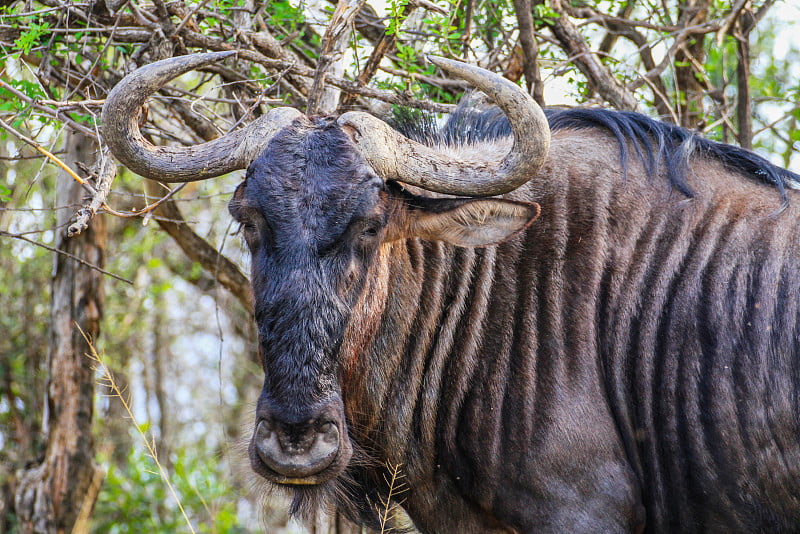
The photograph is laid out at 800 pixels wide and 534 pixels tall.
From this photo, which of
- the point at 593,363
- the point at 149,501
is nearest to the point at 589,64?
the point at 593,363

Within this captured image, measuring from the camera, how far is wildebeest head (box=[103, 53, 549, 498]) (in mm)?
3354

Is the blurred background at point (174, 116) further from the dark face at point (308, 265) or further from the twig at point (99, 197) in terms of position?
the dark face at point (308, 265)

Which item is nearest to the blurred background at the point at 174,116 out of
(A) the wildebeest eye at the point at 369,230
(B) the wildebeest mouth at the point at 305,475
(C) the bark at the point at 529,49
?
(C) the bark at the point at 529,49

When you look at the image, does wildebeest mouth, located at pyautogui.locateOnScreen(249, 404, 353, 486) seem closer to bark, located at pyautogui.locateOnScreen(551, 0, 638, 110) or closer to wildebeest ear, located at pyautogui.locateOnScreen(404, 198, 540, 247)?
wildebeest ear, located at pyautogui.locateOnScreen(404, 198, 540, 247)

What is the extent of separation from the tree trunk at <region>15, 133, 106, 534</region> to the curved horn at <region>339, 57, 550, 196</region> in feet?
11.7

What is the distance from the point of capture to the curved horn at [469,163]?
11.3 feet

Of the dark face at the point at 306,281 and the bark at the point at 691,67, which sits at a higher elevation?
the bark at the point at 691,67

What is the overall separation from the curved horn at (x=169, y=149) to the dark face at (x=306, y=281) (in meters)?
0.19

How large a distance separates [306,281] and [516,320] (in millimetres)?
1077

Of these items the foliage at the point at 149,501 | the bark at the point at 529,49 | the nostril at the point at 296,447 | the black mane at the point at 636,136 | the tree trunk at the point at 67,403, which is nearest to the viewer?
the nostril at the point at 296,447

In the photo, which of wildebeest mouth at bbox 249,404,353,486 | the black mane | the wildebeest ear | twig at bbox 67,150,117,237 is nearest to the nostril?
wildebeest mouth at bbox 249,404,353,486

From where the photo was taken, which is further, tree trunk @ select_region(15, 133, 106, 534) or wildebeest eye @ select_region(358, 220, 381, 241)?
tree trunk @ select_region(15, 133, 106, 534)

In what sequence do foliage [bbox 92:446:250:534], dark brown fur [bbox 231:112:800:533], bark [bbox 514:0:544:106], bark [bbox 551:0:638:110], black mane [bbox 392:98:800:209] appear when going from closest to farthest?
dark brown fur [bbox 231:112:800:533] < black mane [bbox 392:98:800:209] < bark [bbox 514:0:544:106] < bark [bbox 551:0:638:110] < foliage [bbox 92:446:250:534]

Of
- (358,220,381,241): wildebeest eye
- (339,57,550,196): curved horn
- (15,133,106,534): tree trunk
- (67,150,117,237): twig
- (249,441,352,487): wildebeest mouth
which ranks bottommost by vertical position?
(15,133,106,534): tree trunk
